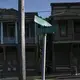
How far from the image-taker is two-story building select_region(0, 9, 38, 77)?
139 feet

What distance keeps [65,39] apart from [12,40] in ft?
24.8

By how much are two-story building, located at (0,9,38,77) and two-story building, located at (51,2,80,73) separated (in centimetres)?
301

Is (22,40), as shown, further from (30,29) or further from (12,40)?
(12,40)

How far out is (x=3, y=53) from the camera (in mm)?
43406

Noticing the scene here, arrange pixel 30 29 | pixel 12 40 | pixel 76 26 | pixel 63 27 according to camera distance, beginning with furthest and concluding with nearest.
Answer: pixel 12 40 < pixel 30 29 < pixel 76 26 < pixel 63 27

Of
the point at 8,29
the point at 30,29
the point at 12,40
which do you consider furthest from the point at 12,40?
the point at 30,29

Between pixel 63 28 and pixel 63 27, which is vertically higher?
pixel 63 27

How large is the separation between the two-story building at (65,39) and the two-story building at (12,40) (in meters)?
3.01

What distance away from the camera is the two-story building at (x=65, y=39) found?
40625mm

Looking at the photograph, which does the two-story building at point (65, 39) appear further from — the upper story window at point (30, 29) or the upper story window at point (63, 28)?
the upper story window at point (30, 29)

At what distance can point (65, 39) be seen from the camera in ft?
135

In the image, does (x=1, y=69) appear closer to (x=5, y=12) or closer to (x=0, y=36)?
(x=0, y=36)

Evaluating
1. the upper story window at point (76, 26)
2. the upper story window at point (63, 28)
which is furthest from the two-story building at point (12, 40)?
the upper story window at point (76, 26)

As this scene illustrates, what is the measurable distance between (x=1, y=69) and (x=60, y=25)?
990cm
